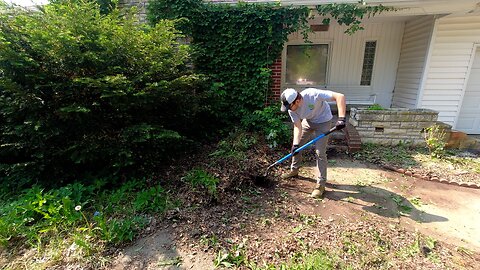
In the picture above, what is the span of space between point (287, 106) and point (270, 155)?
1.47 m

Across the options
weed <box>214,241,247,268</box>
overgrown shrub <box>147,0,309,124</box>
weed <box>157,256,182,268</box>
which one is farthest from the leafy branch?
weed <box>157,256,182,268</box>

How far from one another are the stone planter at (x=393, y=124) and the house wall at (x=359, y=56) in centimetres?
194

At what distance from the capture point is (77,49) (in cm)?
279

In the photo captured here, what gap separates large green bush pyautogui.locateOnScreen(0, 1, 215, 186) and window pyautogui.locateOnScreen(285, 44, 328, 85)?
3968 millimetres

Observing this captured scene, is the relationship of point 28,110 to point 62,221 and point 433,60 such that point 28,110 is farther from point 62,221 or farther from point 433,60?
point 433,60

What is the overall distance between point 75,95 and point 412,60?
707cm

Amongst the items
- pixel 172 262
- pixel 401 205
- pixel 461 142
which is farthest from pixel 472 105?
pixel 172 262

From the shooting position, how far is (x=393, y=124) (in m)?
4.61

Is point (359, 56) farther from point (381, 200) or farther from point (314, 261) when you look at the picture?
point (314, 261)

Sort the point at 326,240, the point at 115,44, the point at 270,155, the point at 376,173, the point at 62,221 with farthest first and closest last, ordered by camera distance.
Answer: the point at 270,155
the point at 376,173
the point at 115,44
the point at 62,221
the point at 326,240

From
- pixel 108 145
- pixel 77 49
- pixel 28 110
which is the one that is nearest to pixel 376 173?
pixel 108 145

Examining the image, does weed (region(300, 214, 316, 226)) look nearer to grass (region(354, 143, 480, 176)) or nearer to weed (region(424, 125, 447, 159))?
grass (region(354, 143, 480, 176))

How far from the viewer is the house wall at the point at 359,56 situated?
6.00m

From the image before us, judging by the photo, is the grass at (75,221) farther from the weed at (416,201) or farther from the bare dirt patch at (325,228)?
the weed at (416,201)
